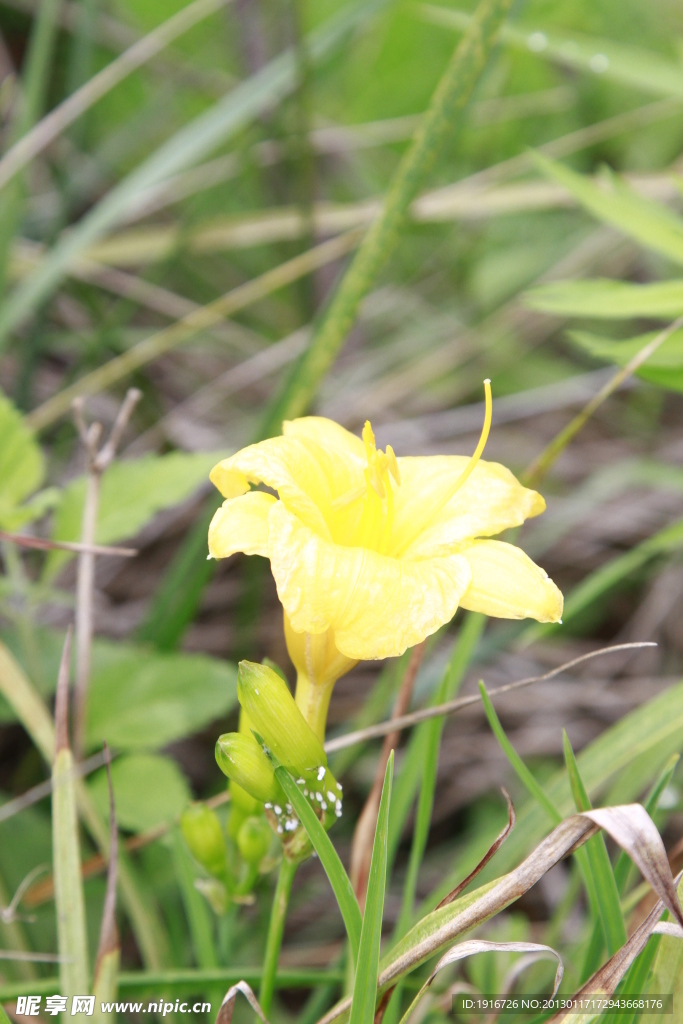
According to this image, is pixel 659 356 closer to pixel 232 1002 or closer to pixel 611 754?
pixel 611 754

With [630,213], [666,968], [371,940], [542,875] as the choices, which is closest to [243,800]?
[371,940]

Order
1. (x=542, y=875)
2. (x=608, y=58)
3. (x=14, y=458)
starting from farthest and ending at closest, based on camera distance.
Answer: (x=608, y=58)
(x=14, y=458)
(x=542, y=875)

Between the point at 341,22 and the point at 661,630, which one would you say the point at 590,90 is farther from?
the point at 661,630

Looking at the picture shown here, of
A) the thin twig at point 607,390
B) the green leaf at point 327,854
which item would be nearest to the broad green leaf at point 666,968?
the green leaf at point 327,854

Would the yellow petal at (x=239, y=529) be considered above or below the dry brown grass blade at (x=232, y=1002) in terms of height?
above

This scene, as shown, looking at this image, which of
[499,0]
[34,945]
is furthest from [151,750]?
[499,0]

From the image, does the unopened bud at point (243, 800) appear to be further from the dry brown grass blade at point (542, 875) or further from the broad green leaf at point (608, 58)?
the broad green leaf at point (608, 58)
